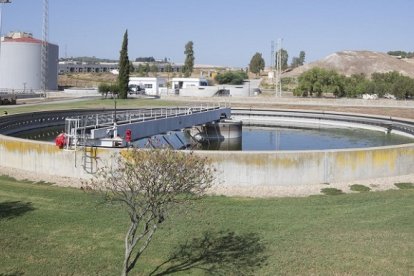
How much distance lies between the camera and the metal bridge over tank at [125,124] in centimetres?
2125

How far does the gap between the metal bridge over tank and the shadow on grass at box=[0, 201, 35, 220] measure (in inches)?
172

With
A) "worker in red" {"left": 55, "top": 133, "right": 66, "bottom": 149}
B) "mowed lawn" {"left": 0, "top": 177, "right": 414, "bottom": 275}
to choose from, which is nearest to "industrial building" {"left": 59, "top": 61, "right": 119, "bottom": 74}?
"worker in red" {"left": 55, "top": 133, "right": 66, "bottom": 149}

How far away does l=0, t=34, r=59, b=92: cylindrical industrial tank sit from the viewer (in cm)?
8694

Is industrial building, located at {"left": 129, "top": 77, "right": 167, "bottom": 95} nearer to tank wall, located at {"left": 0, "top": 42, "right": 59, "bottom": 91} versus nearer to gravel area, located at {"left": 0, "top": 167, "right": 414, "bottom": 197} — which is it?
tank wall, located at {"left": 0, "top": 42, "right": 59, "bottom": 91}

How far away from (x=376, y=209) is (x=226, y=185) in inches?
208

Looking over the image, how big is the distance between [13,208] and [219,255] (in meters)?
6.74

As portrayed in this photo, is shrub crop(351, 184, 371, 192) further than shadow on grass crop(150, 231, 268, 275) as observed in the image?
Yes

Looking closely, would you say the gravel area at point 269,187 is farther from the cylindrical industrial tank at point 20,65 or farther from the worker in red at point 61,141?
the cylindrical industrial tank at point 20,65

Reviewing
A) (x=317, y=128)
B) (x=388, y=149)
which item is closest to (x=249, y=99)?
(x=317, y=128)

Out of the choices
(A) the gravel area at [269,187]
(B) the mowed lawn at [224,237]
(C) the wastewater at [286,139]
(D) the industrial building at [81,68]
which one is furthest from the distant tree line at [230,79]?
(B) the mowed lawn at [224,237]

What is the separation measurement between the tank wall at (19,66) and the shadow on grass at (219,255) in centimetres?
8182

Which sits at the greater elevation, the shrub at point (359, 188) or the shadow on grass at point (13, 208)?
the shrub at point (359, 188)

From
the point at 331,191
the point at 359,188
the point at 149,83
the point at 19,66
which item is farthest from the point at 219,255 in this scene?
the point at 19,66

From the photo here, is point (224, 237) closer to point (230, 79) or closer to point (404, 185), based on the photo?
point (404, 185)
